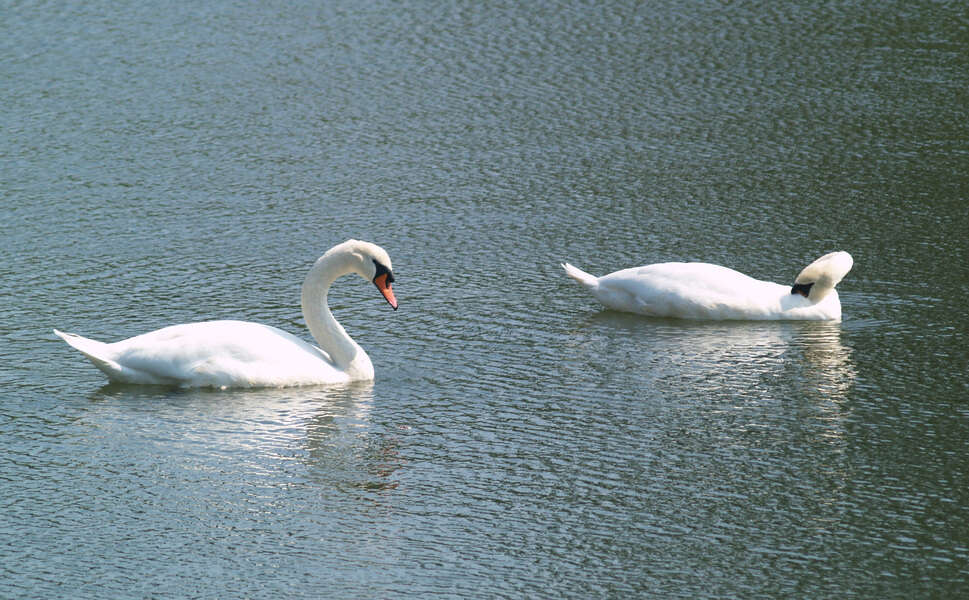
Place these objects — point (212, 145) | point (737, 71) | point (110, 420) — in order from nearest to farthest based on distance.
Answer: point (110, 420), point (212, 145), point (737, 71)

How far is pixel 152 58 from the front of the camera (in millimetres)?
21750

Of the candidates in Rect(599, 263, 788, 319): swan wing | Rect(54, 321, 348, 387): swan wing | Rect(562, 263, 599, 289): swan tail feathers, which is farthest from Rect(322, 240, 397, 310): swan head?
Rect(599, 263, 788, 319): swan wing

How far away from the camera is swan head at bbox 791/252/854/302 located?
12.6 meters

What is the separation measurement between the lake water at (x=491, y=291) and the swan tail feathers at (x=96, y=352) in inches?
10.0

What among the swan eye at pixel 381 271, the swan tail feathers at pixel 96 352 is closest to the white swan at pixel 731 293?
the swan eye at pixel 381 271

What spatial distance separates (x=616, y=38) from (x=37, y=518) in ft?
48.1

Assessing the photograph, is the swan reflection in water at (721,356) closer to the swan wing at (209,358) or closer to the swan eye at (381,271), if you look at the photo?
the swan eye at (381,271)

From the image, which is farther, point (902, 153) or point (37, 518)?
point (902, 153)

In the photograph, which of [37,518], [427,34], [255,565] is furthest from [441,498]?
[427,34]

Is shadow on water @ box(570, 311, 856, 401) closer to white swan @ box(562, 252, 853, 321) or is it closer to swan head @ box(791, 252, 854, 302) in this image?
white swan @ box(562, 252, 853, 321)

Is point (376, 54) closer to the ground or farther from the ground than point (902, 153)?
farther from the ground

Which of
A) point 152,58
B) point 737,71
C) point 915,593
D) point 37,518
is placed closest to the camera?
point 915,593

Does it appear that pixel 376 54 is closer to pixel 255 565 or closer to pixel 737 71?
pixel 737 71

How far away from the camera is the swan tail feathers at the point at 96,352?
1110cm
